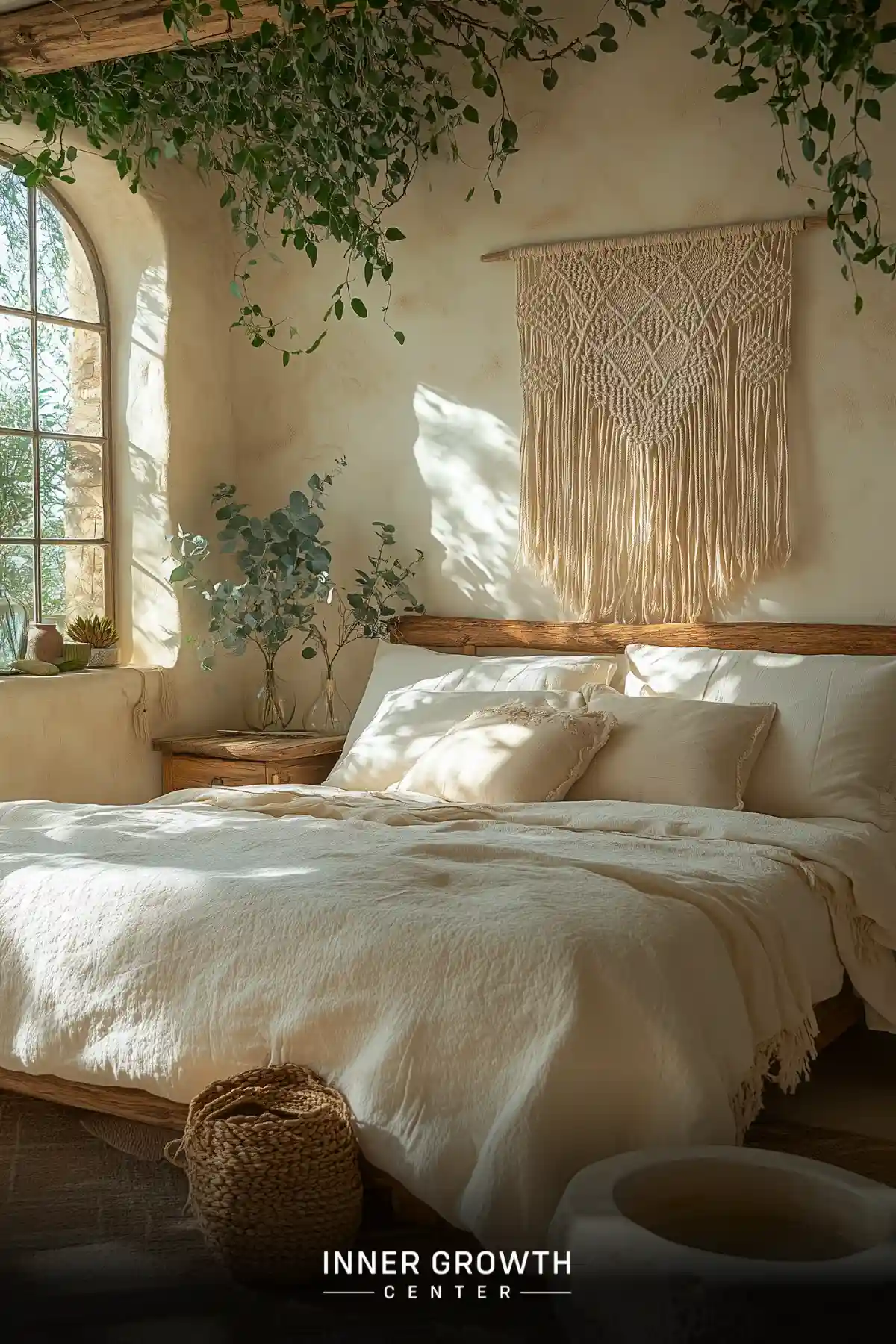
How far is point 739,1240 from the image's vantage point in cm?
217

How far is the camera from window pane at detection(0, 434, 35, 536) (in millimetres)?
4602

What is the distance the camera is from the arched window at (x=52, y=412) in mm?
4617

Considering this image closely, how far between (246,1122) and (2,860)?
1.06 metres

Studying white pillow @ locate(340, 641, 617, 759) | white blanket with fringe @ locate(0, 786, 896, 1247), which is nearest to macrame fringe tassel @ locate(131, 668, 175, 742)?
white pillow @ locate(340, 641, 617, 759)

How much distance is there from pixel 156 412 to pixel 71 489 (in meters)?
0.40

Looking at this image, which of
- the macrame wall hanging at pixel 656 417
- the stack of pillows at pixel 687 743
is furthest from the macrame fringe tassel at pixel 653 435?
the stack of pillows at pixel 687 743

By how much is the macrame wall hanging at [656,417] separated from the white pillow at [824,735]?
18.9 inches

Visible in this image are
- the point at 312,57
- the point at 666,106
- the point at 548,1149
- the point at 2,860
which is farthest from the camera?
the point at 666,106

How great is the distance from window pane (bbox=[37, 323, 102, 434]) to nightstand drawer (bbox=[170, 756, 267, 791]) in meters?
1.21

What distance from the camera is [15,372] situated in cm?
464

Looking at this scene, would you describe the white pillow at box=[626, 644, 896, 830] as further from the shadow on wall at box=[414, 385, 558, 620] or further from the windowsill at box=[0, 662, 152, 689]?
the windowsill at box=[0, 662, 152, 689]

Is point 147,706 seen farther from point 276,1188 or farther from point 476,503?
point 276,1188

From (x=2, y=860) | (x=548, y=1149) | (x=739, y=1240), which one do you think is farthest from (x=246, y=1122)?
(x=2, y=860)

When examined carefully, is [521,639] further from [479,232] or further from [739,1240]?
[739,1240]
